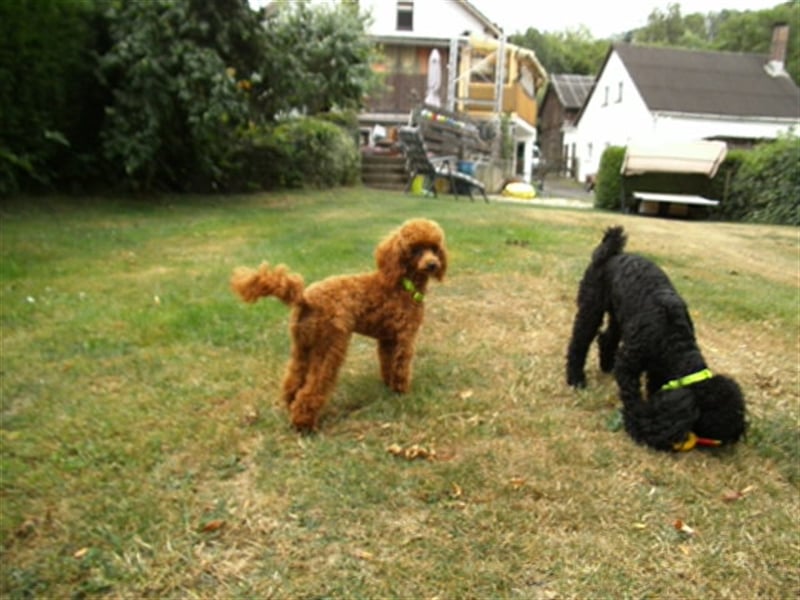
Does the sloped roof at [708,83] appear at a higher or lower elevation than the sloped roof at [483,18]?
lower

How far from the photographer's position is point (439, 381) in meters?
3.75

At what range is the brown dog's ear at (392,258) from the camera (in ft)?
10.4

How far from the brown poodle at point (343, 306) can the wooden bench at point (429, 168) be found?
1150cm

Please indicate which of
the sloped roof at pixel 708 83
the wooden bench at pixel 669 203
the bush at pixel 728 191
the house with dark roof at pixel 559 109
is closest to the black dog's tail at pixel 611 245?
the wooden bench at pixel 669 203

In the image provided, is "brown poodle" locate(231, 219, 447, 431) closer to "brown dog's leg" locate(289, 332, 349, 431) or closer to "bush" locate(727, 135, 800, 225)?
"brown dog's leg" locate(289, 332, 349, 431)

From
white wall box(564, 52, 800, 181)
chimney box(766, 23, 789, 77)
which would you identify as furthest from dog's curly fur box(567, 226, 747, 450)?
chimney box(766, 23, 789, 77)

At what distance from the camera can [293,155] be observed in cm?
1375

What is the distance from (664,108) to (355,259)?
88.0 ft

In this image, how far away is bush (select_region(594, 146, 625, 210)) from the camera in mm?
14914

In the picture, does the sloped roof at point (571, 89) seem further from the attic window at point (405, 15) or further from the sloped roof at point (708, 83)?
the attic window at point (405, 15)

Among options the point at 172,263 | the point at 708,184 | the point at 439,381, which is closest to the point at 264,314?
the point at 439,381

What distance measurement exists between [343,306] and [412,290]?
410 mm

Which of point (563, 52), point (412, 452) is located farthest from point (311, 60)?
point (563, 52)

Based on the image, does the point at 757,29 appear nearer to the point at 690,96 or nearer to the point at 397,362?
the point at 690,96
